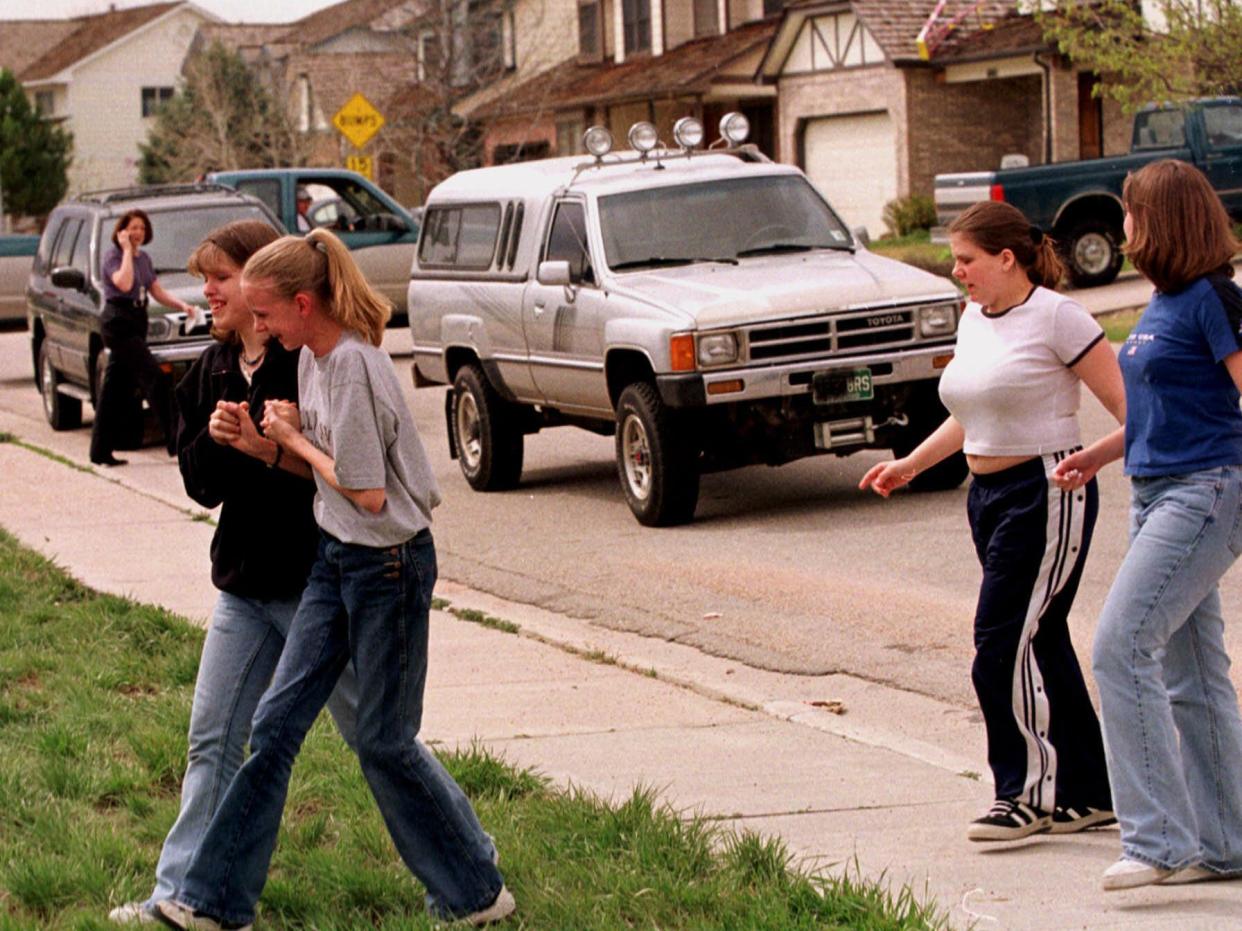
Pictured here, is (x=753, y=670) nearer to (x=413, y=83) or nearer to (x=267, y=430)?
(x=267, y=430)

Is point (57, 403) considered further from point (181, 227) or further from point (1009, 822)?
point (1009, 822)

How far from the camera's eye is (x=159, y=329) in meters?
16.8

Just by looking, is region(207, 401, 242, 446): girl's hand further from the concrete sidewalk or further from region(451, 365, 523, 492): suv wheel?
region(451, 365, 523, 492): suv wheel

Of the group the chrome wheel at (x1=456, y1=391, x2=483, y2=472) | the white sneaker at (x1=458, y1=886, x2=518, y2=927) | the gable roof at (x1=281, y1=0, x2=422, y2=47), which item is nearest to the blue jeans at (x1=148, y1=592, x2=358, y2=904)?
the white sneaker at (x1=458, y1=886, x2=518, y2=927)

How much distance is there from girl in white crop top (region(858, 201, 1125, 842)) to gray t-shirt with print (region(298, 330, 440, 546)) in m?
1.69

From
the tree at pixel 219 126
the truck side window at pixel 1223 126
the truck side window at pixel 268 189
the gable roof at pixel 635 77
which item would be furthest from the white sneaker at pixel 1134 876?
the tree at pixel 219 126

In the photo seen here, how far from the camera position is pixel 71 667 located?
8.27 m

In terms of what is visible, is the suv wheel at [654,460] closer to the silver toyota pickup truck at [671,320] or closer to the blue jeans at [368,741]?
the silver toyota pickup truck at [671,320]

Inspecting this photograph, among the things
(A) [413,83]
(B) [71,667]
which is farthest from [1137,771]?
(A) [413,83]

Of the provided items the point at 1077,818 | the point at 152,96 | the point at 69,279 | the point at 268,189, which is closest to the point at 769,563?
the point at 1077,818

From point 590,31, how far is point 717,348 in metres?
43.1

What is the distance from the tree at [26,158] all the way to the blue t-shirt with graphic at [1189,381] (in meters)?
67.8

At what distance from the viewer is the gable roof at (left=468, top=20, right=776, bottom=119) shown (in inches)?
1802

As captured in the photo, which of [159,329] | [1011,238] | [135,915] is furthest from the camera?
[159,329]
